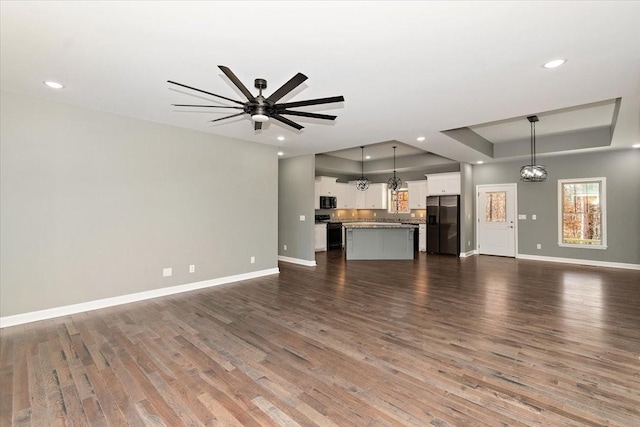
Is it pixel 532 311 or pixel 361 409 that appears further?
pixel 532 311

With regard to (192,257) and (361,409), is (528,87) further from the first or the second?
(192,257)

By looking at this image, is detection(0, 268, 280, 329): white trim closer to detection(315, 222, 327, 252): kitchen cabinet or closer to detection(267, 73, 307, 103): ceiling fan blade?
detection(267, 73, 307, 103): ceiling fan blade

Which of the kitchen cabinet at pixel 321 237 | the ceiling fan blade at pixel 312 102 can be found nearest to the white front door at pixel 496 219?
the kitchen cabinet at pixel 321 237

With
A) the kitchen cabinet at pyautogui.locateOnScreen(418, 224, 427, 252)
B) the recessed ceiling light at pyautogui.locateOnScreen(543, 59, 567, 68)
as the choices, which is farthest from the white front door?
the recessed ceiling light at pyautogui.locateOnScreen(543, 59, 567, 68)

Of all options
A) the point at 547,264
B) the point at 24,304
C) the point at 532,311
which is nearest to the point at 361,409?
the point at 532,311

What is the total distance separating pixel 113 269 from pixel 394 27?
14.7 ft

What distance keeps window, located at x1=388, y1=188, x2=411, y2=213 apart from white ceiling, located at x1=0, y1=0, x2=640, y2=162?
649 centimetres

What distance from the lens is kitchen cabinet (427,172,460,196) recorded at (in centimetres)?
880

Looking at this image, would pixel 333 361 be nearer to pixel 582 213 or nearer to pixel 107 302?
pixel 107 302

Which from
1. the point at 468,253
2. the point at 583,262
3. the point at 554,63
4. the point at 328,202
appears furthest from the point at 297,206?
the point at 583,262

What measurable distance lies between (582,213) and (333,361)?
25.9 feet

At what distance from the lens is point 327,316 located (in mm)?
3807

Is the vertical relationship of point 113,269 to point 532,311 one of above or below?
above

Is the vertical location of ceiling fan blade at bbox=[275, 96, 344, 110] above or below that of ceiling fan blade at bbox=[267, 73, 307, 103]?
below
